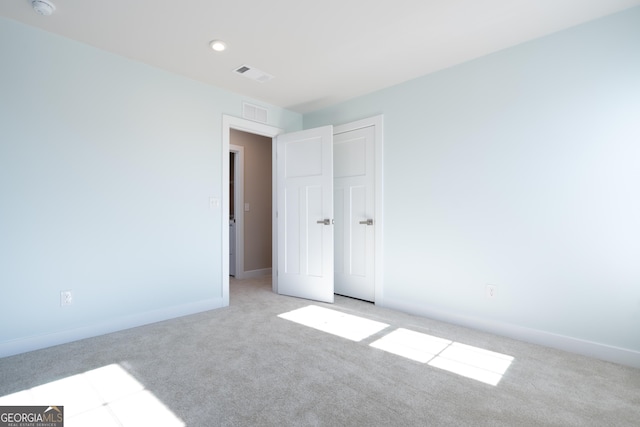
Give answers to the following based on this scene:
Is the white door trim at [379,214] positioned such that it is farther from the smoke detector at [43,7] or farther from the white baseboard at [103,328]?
the smoke detector at [43,7]

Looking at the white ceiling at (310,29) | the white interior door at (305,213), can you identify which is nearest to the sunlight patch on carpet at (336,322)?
the white interior door at (305,213)

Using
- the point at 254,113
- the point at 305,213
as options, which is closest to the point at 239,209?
the point at 305,213

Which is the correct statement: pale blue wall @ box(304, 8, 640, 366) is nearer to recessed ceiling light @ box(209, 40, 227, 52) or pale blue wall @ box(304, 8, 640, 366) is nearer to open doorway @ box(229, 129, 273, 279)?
recessed ceiling light @ box(209, 40, 227, 52)

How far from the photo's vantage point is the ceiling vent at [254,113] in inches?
148

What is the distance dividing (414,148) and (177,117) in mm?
2464

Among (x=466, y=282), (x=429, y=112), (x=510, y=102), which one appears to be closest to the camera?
(x=510, y=102)

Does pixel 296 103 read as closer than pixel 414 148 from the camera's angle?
No

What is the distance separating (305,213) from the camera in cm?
392

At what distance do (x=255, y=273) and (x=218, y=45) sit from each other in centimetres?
358

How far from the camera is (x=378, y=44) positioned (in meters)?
2.62

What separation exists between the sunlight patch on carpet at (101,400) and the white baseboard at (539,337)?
7.93ft

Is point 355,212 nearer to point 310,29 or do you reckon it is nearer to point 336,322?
point 336,322

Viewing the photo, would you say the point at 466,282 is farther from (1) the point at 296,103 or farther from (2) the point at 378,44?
(1) the point at 296,103

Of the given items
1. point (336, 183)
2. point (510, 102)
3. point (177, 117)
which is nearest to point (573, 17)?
point (510, 102)
